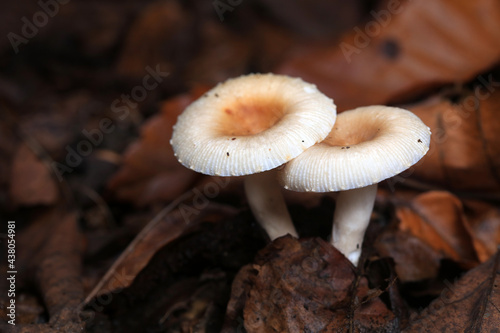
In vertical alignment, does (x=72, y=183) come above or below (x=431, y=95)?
below

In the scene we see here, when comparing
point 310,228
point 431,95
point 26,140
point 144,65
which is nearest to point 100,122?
point 26,140

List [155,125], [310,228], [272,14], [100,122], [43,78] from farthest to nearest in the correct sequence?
1. [272,14]
2. [43,78]
3. [100,122]
4. [155,125]
5. [310,228]

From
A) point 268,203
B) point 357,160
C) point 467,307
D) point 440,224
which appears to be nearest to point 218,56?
point 268,203

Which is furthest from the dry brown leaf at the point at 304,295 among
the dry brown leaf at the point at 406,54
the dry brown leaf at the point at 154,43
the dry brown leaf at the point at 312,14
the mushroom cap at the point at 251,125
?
the dry brown leaf at the point at 312,14

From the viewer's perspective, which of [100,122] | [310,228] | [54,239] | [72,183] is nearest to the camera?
[310,228]

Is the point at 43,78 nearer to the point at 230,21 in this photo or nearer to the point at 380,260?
the point at 230,21

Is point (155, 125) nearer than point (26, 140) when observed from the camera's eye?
Yes
